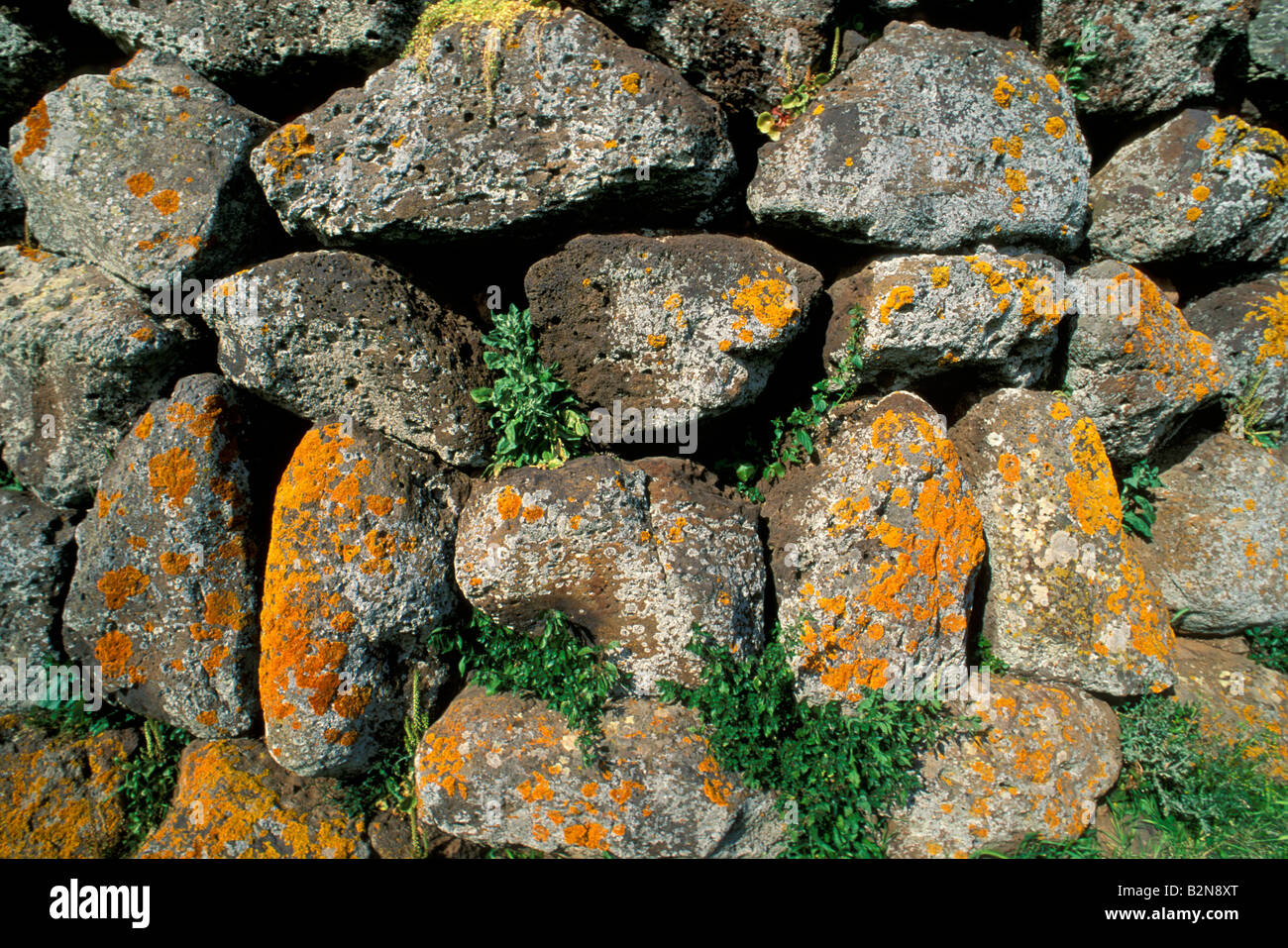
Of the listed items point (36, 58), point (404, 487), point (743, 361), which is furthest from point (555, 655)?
point (36, 58)

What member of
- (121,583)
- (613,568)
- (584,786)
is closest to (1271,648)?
(613,568)

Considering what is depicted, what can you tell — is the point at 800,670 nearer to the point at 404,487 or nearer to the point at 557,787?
the point at 557,787

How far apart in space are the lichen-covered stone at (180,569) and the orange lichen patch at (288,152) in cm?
105

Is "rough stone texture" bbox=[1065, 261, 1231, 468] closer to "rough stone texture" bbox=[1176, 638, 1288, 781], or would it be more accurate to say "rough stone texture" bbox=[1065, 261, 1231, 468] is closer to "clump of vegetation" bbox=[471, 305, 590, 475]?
"rough stone texture" bbox=[1176, 638, 1288, 781]

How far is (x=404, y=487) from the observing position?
347cm

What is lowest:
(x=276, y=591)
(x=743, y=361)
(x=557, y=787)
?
(x=557, y=787)

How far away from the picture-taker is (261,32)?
362cm

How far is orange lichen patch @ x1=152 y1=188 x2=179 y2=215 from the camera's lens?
11.7ft

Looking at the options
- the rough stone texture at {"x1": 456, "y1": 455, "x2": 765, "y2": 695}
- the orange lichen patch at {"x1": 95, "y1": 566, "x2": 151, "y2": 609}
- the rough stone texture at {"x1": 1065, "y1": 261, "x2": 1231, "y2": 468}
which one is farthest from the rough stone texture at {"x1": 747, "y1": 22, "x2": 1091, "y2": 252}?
the orange lichen patch at {"x1": 95, "y1": 566, "x2": 151, "y2": 609}

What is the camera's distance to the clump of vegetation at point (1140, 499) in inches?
159

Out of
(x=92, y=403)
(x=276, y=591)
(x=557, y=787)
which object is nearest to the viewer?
(x=557, y=787)

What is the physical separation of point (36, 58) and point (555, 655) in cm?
419

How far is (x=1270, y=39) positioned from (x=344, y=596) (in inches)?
215

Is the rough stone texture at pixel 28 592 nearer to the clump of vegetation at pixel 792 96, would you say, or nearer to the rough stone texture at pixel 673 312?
the rough stone texture at pixel 673 312
